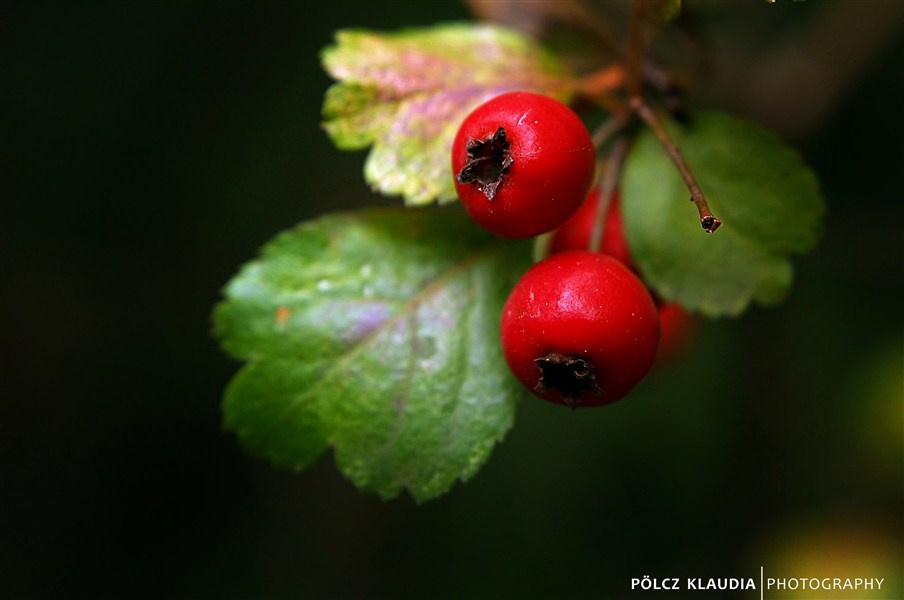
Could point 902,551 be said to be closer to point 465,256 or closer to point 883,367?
point 883,367

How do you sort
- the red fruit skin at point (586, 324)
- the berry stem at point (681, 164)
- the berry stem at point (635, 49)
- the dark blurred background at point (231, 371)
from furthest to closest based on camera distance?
1. the dark blurred background at point (231, 371)
2. the berry stem at point (635, 49)
3. the red fruit skin at point (586, 324)
4. the berry stem at point (681, 164)

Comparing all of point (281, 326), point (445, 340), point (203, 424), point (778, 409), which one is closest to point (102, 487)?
point (203, 424)

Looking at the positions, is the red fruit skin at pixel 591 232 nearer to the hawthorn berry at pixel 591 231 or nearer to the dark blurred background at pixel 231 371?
the hawthorn berry at pixel 591 231

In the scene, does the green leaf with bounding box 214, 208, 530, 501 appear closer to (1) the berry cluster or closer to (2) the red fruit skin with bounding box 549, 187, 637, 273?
(2) the red fruit skin with bounding box 549, 187, 637, 273

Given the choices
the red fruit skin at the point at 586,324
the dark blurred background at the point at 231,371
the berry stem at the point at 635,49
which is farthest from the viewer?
the dark blurred background at the point at 231,371

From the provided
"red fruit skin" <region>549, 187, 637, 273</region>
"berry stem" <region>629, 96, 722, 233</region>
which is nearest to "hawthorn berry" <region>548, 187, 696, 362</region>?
"red fruit skin" <region>549, 187, 637, 273</region>

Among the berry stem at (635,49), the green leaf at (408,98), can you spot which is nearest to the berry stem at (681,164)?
the berry stem at (635,49)
